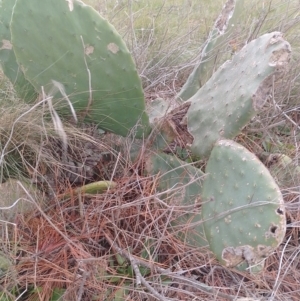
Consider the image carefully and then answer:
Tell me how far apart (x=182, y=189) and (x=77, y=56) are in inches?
16.8

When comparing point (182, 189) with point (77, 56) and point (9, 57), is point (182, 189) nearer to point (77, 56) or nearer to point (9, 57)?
point (77, 56)

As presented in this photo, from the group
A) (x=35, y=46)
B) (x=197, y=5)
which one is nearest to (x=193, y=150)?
(x=35, y=46)

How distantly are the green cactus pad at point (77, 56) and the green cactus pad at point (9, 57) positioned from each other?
0.34 feet

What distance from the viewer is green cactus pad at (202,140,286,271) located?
2.79ft

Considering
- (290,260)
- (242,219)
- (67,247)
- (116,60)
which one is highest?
(116,60)

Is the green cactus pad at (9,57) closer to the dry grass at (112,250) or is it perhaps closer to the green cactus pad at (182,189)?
the dry grass at (112,250)

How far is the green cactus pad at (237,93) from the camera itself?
98cm

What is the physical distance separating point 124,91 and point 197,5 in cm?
168

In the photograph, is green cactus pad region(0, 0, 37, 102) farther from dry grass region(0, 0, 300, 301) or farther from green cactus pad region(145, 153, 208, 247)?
→ green cactus pad region(145, 153, 208, 247)

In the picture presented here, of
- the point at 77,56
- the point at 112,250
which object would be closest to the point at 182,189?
the point at 112,250

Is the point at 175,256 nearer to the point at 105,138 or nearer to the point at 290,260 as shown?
the point at 290,260

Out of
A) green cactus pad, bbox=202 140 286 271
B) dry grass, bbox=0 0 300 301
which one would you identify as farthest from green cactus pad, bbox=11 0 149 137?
green cactus pad, bbox=202 140 286 271

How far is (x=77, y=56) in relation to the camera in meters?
1.09

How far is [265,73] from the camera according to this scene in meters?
0.98
